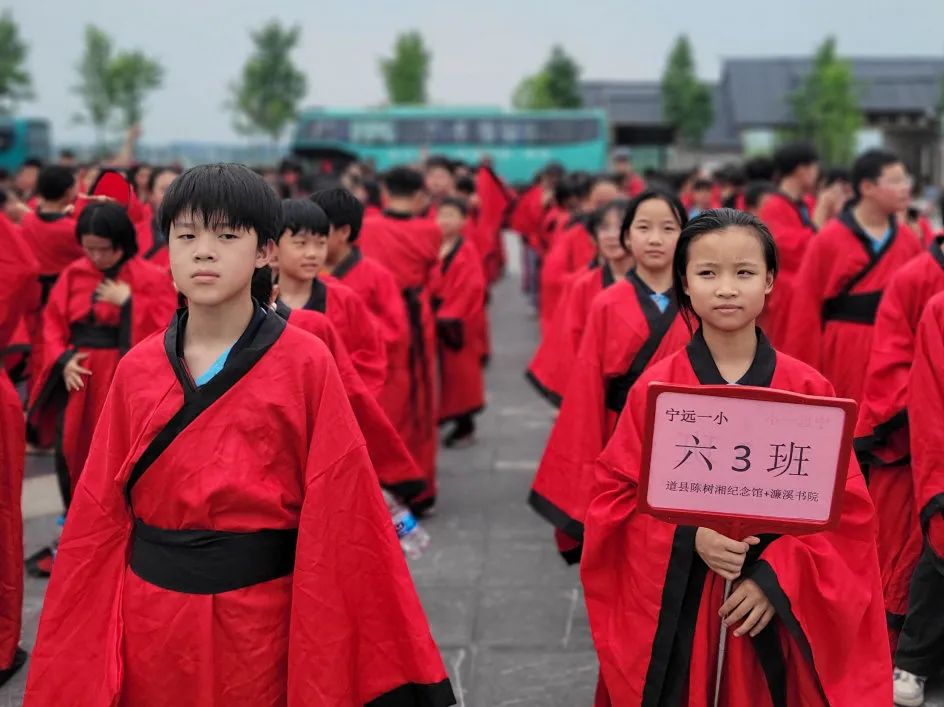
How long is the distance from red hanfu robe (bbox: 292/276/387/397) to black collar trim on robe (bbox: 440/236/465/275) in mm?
2637

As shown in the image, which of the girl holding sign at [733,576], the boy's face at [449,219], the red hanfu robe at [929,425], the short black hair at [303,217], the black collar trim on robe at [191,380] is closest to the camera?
the black collar trim on robe at [191,380]

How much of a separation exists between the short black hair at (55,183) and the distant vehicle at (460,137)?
23701mm

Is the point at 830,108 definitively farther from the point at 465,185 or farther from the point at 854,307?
the point at 854,307

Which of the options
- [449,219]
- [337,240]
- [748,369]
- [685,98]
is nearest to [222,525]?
[748,369]

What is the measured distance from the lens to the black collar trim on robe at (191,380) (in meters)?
2.38

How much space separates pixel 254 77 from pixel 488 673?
137 feet

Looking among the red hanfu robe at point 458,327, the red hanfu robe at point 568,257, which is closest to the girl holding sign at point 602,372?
the red hanfu robe at point 458,327

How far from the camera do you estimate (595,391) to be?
368 cm

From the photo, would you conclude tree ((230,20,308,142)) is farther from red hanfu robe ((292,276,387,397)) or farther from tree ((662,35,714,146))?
red hanfu robe ((292,276,387,397))

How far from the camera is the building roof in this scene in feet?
168

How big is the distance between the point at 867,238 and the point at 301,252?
266cm

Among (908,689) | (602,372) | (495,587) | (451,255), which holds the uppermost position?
(451,255)

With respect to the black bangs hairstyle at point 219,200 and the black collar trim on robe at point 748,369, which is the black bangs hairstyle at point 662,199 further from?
the black bangs hairstyle at point 219,200

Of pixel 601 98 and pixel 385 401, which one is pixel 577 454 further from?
pixel 601 98
